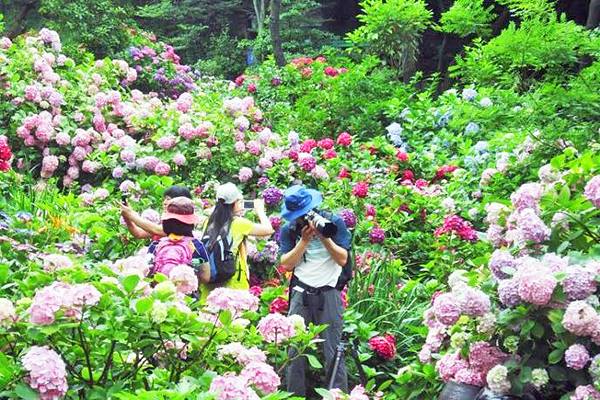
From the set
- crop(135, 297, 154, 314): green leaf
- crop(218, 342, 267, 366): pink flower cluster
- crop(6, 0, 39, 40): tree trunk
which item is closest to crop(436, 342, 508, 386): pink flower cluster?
crop(218, 342, 267, 366): pink flower cluster

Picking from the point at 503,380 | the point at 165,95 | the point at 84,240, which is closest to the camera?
the point at 503,380

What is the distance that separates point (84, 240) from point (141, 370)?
9.49 ft

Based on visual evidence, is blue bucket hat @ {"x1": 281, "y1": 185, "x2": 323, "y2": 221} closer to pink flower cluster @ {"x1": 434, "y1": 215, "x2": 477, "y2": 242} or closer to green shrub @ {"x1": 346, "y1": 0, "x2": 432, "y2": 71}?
pink flower cluster @ {"x1": 434, "y1": 215, "x2": 477, "y2": 242}

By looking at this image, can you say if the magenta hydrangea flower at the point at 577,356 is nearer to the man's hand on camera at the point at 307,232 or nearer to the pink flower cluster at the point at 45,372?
the pink flower cluster at the point at 45,372

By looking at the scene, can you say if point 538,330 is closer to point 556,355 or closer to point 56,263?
point 556,355

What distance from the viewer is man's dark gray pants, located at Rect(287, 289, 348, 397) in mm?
4391

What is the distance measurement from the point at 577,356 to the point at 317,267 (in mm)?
2038

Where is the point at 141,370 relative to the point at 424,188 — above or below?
above

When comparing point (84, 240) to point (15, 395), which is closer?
point (15, 395)

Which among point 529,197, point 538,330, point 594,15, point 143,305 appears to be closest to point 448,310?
point 538,330

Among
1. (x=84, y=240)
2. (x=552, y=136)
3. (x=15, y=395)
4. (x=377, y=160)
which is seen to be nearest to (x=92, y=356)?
(x=15, y=395)

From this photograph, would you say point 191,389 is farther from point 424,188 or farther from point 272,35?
point 272,35

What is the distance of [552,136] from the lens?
5102mm

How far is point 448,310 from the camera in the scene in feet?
9.97
